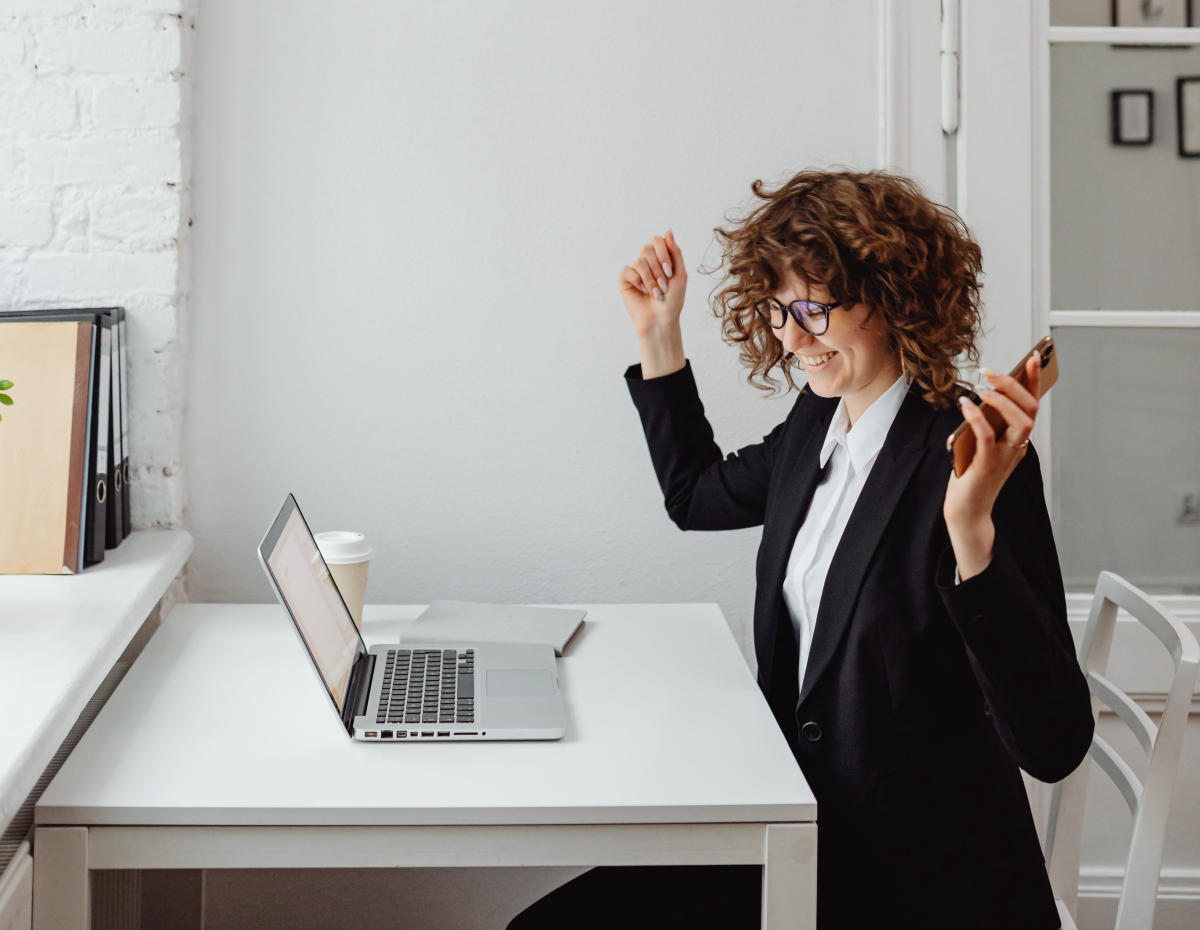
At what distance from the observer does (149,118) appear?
1.80 metres

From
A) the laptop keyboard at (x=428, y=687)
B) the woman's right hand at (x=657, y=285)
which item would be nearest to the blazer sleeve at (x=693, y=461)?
the woman's right hand at (x=657, y=285)

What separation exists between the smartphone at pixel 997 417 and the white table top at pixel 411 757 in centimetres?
38

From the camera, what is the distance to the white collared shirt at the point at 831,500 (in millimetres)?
1428

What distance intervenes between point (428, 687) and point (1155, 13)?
5.39ft

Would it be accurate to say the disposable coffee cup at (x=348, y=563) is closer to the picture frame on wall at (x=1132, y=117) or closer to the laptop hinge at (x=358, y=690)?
the laptop hinge at (x=358, y=690)

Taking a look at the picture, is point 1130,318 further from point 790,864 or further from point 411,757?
point 411,757

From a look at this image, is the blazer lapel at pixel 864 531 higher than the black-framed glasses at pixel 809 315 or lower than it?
lower

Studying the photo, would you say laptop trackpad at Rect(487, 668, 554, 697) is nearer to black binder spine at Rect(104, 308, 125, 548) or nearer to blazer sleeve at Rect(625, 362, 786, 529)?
blazer sleeve at Rect(625, 362, 786, 529)

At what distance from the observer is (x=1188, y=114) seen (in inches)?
75.9

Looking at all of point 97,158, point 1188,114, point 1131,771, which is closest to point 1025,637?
point 1131,771

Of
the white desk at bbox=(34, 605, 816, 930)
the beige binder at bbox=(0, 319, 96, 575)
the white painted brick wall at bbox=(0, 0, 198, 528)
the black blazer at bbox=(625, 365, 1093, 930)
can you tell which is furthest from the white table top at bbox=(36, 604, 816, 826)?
the white painted brick wall at bbox=(0, 0, 198, 528)

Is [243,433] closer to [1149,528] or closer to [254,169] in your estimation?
[254,169]

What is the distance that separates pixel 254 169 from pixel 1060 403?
1.46 metres

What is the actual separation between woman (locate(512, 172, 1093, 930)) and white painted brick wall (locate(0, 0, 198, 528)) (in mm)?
960
